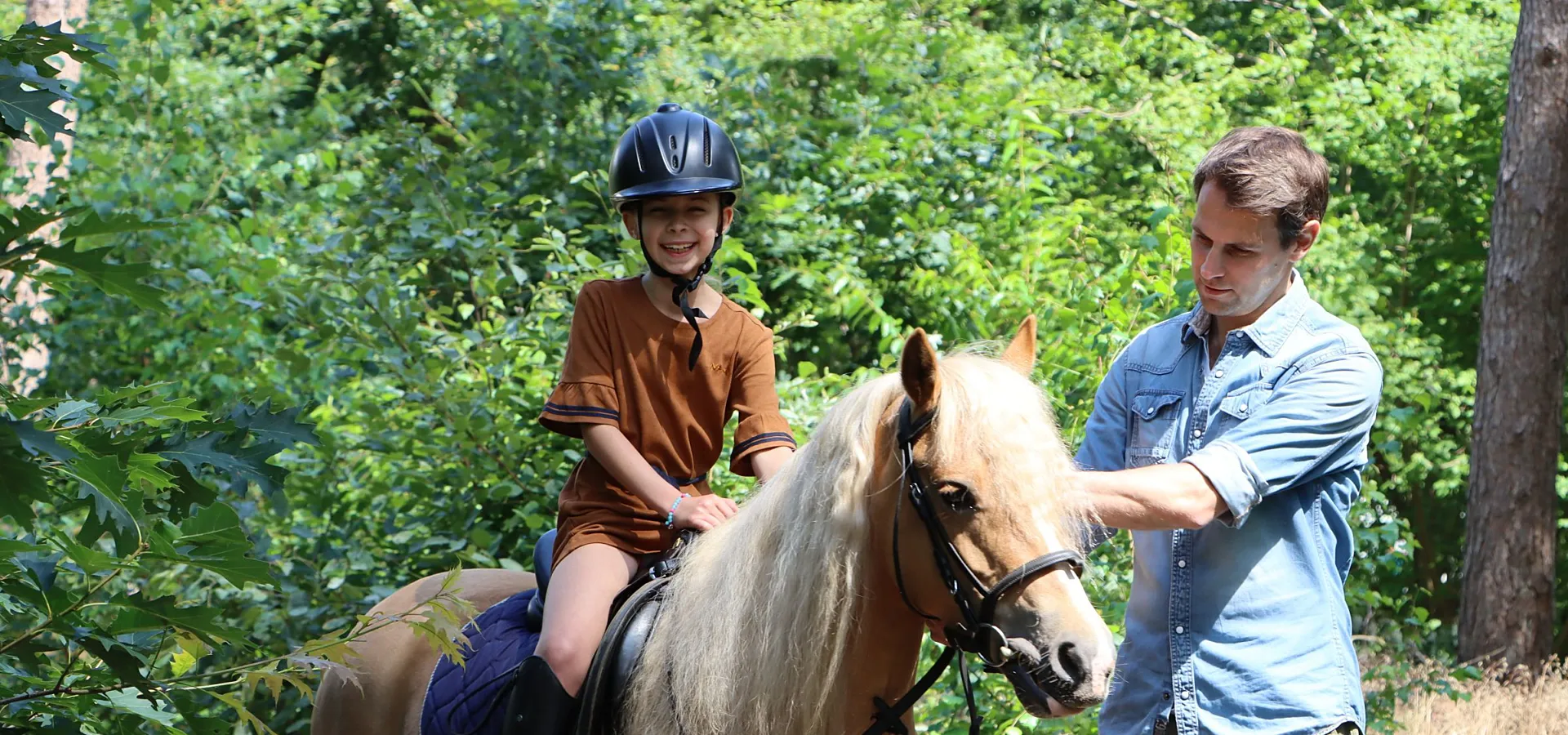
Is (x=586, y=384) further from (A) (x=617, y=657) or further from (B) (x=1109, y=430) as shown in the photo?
(B) (x=1109, y=430)

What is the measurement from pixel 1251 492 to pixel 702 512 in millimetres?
1200

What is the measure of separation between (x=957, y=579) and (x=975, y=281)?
171 inches

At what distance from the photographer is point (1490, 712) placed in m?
6.41

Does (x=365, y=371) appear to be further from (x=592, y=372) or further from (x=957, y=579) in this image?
(x=957, y=579)

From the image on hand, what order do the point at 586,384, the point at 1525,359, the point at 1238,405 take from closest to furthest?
the point at 1238,405 → the point at 586,384 → the point at 1525,359

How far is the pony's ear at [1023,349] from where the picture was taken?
254 centimetres

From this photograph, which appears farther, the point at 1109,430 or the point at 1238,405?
the point at 1109,430

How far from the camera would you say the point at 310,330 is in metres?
5.74

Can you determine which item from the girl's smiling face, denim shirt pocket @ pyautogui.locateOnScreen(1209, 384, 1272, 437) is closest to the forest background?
the girl's smiling face

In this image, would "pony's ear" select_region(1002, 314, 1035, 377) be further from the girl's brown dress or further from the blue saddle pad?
the blue saddle pad

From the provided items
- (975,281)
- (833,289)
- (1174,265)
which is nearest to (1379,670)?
(1174,265)

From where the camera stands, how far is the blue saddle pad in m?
2.98

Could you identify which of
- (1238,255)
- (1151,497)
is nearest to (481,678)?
(1151,497)

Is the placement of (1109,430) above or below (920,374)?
below
